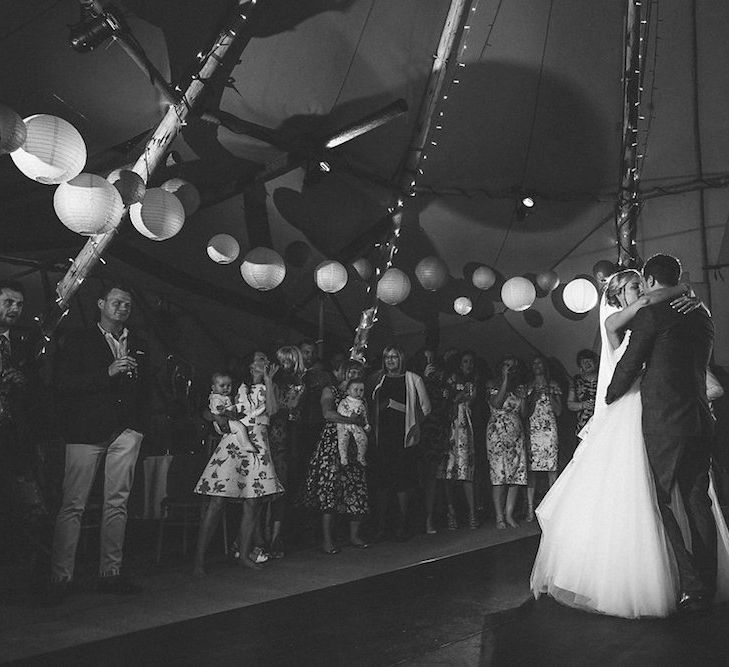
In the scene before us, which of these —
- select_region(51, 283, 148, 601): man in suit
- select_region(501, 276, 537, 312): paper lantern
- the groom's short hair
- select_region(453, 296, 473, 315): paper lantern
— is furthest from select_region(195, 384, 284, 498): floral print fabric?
select_region(453, 296, 473, 315): paper lantern

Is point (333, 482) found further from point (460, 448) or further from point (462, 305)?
point (462, 305)

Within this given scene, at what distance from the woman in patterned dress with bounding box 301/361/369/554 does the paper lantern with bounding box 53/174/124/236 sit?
5.69 ft

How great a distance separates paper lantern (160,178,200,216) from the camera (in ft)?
18.3

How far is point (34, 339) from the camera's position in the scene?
538 centimetres

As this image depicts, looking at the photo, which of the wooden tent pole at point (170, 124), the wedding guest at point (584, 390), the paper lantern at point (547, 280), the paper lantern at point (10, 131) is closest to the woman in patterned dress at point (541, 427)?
the wedding guest at point (584, 390)

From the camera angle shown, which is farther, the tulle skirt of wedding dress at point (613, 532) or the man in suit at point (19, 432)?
the man in suit at point (19, 432)

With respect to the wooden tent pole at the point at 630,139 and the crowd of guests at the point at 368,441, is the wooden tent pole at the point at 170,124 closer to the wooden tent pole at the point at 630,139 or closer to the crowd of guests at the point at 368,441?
the crowd of guests at the point at 368,441

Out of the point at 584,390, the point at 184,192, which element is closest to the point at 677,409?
the point at 584,390

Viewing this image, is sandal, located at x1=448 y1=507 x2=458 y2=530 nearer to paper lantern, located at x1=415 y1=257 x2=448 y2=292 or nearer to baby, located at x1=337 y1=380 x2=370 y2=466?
baby, located at x1=337 y1=380 x2=370 y2=466

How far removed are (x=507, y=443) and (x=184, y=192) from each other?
314cm

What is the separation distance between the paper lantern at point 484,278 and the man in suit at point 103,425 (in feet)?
16.9

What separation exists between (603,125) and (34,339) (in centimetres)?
622

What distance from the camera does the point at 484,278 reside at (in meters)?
8.18

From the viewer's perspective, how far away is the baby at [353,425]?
485cm
